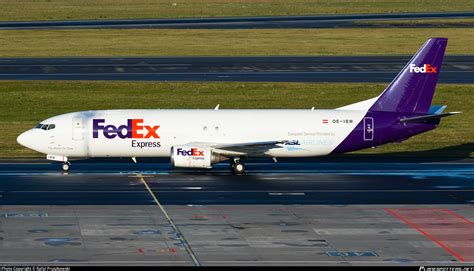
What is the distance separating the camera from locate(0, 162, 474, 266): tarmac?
42.1 meters

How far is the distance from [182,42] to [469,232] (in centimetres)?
8191

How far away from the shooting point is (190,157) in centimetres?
6159

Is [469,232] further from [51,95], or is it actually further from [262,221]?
[51,95]

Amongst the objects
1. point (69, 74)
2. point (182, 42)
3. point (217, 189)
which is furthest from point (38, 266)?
point (182, 42)

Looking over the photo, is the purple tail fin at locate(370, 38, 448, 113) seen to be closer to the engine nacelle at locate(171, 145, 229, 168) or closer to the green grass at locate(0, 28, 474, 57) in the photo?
the engine nacelle at locate(171, 145, 229, 168)

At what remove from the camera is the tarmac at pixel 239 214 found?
42.1m

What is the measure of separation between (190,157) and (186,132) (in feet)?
6.61

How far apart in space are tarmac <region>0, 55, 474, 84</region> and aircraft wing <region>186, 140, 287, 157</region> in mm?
35963

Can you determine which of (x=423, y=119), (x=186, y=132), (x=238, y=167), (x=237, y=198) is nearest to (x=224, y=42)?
(x=186, y=132)

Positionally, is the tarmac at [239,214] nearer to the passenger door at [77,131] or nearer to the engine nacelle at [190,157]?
the engine nacelle at [190,157]

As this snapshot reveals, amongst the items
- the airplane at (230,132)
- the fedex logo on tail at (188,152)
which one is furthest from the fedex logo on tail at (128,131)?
the fedex logo on tail at (188,152)

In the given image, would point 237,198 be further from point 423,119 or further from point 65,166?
point 423,119

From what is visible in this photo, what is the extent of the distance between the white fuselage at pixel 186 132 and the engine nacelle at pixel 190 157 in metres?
1.36

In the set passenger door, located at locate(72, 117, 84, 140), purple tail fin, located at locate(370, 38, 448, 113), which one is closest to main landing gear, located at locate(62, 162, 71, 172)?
passenger door, located at locate(72, 117, 84, 140)
